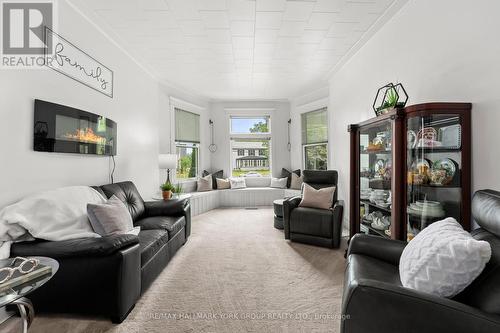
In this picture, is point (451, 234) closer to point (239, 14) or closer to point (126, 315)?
point (126, 315)

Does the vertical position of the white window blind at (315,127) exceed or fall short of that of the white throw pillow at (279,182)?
it exceeds it

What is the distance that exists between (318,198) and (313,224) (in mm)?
403

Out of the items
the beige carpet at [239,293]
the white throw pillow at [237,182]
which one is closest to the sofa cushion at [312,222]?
the beige carpet at [239,293]

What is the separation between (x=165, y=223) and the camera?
2.83 m

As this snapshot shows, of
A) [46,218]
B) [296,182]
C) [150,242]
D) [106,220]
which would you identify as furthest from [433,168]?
[296,182]

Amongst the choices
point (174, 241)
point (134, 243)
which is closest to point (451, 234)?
point (134, 243)

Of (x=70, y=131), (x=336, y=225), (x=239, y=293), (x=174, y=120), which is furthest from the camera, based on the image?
(x=174, y=120)

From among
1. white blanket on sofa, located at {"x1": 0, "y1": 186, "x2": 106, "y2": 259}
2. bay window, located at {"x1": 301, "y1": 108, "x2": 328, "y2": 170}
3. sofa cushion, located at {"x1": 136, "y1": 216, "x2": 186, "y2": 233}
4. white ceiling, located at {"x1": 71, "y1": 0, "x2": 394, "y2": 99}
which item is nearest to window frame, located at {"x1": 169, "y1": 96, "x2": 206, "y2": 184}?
white ceiling, located at {"x1": 71, "y1": 0, "x2": 394, "y2": 99}

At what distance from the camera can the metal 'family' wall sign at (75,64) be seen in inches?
A: 89.3

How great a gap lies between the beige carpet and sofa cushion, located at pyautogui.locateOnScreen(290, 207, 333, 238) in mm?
211

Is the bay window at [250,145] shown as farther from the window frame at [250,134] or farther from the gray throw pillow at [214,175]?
the gray throw pillow at [214,175]

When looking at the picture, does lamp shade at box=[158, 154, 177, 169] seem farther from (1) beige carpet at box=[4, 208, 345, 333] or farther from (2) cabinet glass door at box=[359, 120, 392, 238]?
(2) cabinet glass door at box=[359, 120, 392, 238]

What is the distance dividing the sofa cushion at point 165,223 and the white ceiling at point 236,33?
225 cm

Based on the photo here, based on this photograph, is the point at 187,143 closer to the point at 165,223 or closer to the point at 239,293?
the point at 165,223
